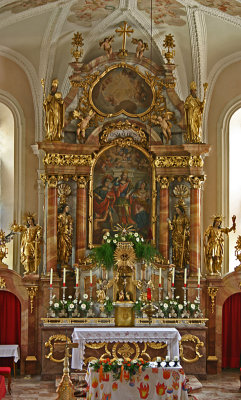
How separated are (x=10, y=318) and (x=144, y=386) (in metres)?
6.18

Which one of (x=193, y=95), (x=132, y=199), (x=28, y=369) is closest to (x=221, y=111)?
(x=193, y=95)

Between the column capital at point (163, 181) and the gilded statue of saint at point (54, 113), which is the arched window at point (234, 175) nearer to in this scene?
the column capital at point (163, 181)

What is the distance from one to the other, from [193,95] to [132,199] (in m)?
3.08

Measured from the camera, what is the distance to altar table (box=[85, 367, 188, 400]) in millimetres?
16188

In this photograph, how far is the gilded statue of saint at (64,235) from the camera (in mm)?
21312

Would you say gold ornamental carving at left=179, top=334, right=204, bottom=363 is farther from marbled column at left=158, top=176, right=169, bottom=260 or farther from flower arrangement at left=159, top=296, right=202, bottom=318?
marbled column at left=158, top=176, right=169, bottom=260

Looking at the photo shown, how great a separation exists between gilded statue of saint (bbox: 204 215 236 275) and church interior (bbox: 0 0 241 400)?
3cm

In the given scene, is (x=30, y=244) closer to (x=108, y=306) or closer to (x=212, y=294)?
(x=108, y=306)

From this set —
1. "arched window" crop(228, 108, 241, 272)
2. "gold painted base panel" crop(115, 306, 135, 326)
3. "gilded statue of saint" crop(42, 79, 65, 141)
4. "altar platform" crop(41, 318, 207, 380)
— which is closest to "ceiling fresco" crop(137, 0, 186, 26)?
"gilded statue of saint" crop(42, 79, 65, 141)

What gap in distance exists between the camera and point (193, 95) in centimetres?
2127

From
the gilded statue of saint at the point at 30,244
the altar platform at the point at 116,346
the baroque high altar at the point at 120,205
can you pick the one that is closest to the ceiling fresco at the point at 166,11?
the baroque high altar at the point at 120,205

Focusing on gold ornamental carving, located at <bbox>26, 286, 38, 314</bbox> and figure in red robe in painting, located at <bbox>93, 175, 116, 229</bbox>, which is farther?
figure in red robe in painting, located at <bbox>93, 175, 116, 229</bbox>

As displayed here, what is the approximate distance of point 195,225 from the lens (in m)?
21.3

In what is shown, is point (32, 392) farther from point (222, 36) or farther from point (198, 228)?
point (222, 36)
